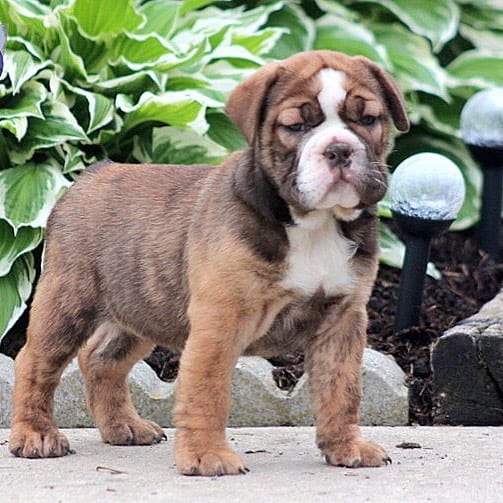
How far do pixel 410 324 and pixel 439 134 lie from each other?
2.24 metres

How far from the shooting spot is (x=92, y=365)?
518 centimetres

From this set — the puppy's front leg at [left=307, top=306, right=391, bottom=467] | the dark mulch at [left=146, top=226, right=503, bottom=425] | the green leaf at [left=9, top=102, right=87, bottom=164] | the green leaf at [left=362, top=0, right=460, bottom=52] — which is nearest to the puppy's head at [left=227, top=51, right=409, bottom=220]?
the puppy's front leg at [left=307, top=306, right=391, bottom=467]

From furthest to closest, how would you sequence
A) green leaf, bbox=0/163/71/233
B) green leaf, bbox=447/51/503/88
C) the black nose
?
1. green leaf, bbox=447/51/503/88
2. green leaf, bbox=0/163/71/233
3. the black nose

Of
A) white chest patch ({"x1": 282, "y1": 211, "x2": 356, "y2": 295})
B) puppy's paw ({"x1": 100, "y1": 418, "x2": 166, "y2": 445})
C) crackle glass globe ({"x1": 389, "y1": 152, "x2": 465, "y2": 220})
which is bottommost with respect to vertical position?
puppy's paw ({"x1": 100, "y1": 418, "x2": 166, "y2": 445})

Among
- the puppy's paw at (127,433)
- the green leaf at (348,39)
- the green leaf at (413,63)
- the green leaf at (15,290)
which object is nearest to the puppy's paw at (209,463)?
the puppy's paw at (127,433)

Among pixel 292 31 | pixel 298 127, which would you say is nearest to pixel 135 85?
pixel 292 31

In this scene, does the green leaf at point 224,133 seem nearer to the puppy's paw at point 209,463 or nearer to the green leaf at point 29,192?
the green leaf at point 29,192

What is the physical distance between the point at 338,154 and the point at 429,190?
6.55 feet

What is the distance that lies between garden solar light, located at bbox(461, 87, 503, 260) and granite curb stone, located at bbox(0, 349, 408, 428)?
1712mm

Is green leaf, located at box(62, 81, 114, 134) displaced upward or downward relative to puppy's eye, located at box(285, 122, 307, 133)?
downward

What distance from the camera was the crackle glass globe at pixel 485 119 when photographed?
696cm

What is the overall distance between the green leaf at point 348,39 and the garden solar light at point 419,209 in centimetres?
159

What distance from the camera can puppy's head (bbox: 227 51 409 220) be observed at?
423 cm

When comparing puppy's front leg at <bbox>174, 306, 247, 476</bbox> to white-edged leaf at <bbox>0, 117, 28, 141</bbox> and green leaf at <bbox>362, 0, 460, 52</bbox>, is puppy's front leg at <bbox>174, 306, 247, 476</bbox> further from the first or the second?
green leaf at <bbox>362, 0, 460, 52</bbox>
